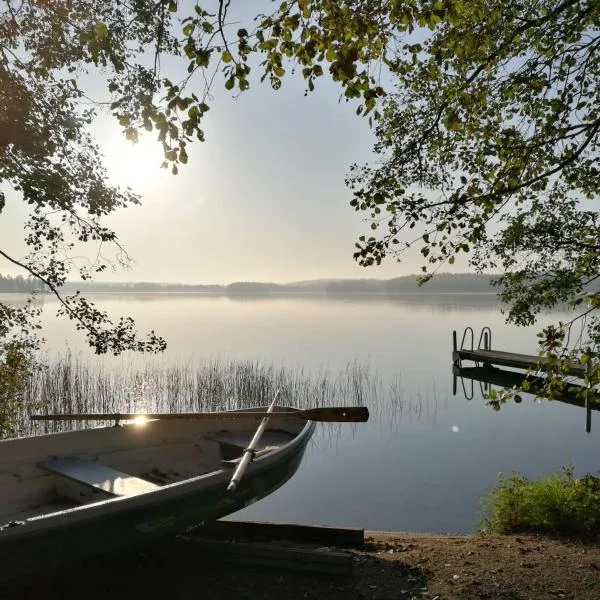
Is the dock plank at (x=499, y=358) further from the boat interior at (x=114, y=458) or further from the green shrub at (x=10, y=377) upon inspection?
the green shrub at (x=10, y=377)

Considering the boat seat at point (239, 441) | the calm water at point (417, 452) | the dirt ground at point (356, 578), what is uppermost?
the boat seat at point (239, 441)

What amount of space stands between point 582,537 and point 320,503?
4.35m

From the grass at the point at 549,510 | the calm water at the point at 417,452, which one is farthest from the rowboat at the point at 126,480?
the grass at the point at 549,510

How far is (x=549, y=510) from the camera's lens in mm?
5898

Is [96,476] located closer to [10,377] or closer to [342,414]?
[342,414]

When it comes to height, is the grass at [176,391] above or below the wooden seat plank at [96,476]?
below

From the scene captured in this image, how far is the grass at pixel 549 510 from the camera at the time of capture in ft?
18.5

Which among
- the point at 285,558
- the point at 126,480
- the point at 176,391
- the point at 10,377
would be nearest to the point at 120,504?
the point at 126,480

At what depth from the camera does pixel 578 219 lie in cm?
902

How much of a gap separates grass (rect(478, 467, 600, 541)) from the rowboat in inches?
94.1

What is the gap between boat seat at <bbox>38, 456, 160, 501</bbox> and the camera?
4.73 metres

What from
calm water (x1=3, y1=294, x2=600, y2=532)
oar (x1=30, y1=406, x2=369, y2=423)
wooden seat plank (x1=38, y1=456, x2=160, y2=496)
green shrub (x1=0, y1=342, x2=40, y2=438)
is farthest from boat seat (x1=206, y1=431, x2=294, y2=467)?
green shrub (x1=0, y1=342, x2=40, y2=438)

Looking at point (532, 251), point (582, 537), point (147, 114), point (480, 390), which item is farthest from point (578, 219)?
point (480, 390)

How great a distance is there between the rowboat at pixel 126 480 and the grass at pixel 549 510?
2390mm
